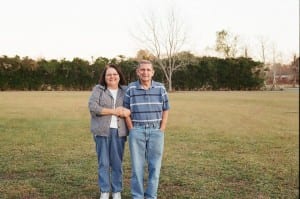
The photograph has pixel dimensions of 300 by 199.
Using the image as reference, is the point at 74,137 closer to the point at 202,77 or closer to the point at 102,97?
the point at 102,97

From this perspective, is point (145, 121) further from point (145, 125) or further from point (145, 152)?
point (145, 152)

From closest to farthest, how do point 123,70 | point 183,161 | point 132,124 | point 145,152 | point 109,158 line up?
point 132,124 → point 145,152 → point 109,158 → point 183,161 → point 123,70

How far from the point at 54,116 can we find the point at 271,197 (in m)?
10.5

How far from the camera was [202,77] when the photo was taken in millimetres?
38812

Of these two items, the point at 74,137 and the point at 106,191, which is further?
the point at 74,137

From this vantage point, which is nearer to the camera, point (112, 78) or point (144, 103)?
point (144, 103)

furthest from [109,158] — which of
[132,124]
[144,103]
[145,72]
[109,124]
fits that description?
[145,72]

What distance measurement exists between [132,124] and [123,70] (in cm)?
3225

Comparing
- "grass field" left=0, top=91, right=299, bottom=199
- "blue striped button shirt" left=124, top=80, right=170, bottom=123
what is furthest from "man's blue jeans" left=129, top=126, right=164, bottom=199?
"grass field" left=0, top=91, right=299, bottom=199

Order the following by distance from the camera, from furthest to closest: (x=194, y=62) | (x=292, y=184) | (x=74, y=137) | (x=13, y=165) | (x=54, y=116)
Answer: (x=194, y=62), (x=54, y=116), (x=74, y=137), (x=13, y=165), (x=292, y=184)

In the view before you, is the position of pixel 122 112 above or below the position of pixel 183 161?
above

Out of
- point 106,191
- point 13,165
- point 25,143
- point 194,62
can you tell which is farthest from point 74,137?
point 194,62

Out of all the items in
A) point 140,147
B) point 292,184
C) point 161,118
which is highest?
point 161,118

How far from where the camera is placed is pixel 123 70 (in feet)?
120
